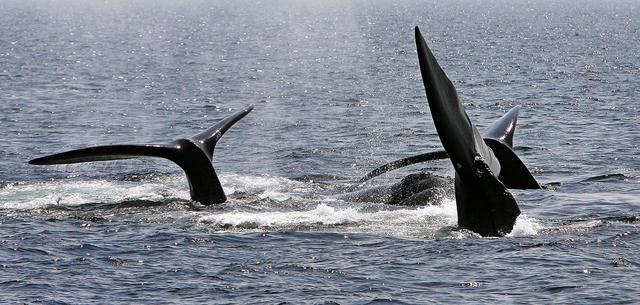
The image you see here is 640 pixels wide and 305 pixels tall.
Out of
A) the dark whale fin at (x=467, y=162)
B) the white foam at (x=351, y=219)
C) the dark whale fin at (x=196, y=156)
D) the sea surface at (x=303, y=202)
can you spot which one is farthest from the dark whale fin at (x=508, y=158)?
the dark whale fin at (x=196, y=156)

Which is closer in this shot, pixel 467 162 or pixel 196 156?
pixel 467 162

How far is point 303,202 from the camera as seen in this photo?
2538 cm

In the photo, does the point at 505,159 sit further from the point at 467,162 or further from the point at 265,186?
the point at 265,186

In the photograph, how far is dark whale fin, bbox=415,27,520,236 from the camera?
1827 centimetres

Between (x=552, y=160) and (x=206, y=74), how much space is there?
4101 cm

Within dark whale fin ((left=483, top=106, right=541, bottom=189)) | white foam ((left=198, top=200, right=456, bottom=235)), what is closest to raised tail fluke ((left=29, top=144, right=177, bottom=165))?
white foam ((left=198, top=200, right=456, bottom=235))

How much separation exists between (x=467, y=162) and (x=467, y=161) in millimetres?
35

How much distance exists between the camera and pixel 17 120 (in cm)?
4372

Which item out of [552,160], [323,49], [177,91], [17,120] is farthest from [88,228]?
[323,49]

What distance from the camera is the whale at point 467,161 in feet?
60.0

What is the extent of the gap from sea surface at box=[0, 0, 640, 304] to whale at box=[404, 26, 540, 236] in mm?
401

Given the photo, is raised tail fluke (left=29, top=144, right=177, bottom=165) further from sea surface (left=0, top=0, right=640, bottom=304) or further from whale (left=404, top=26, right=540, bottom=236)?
whale (left=404, top=26, right=540, bottom=236)

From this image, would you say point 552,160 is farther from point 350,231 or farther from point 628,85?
point 628,85

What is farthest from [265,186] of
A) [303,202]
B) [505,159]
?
[505,159]
